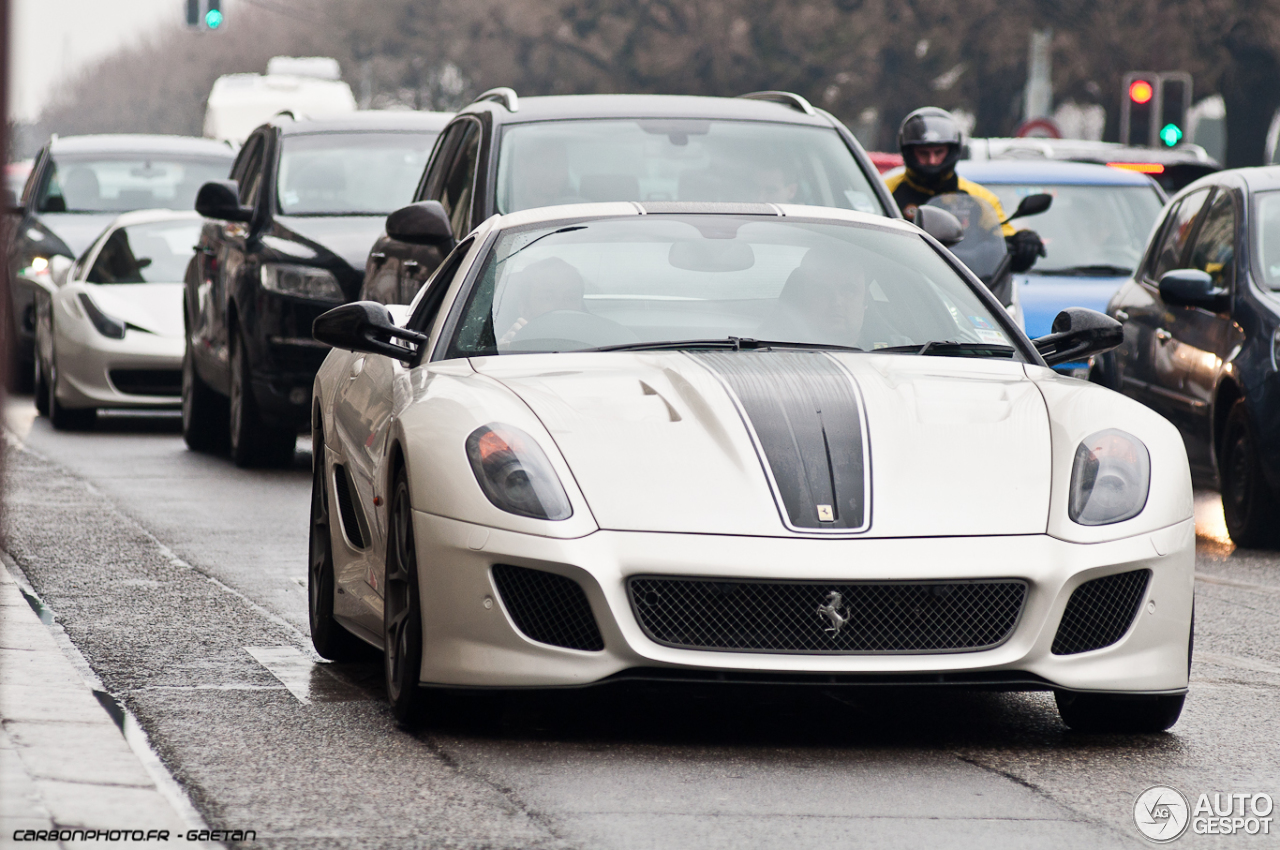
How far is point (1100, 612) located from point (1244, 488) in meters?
5.22

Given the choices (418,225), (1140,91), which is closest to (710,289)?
(418,225)

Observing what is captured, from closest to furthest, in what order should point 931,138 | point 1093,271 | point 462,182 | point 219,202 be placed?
point 462,182, point 931,138, point 219,202, point 1093,271

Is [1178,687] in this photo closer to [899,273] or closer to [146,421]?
[899,273]

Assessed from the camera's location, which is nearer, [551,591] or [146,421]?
[551,591]

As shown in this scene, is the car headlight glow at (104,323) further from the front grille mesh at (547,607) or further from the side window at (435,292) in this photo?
the front grille mesh at (547,607)

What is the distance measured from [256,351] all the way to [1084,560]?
8.37 metres

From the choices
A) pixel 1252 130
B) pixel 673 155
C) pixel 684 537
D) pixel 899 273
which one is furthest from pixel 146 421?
pixel 1252 130

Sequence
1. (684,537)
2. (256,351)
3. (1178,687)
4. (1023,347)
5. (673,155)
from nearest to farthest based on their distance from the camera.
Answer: (684,537)
(1178,687)
(1023,347)
(673,155)
(256,351)

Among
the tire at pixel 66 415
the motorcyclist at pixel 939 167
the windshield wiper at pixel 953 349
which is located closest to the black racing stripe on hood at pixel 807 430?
the windshield wiper at pixel 953 349

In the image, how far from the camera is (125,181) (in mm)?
20844

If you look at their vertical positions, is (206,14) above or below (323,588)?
below

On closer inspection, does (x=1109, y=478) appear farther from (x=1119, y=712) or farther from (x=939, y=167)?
(x=939, y=167)

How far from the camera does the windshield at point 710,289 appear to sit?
6.59 metres

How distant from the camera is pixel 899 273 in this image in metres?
6.93
